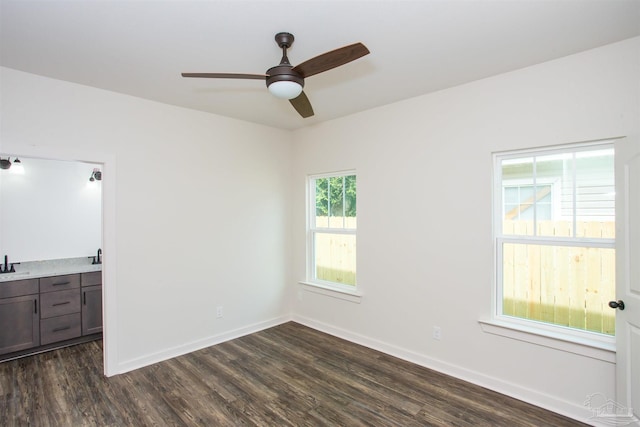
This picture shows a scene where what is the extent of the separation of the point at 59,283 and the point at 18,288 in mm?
341

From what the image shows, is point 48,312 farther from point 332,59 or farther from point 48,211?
point 332,59

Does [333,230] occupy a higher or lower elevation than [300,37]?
lower

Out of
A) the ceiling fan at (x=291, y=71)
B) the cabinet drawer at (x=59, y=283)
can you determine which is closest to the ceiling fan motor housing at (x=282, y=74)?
the ceiling fan at (x=291, y=71)

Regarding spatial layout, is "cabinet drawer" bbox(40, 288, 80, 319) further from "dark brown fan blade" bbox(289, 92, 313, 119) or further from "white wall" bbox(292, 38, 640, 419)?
"dark brown fan blade" bbox(289, 92, 313, 119)

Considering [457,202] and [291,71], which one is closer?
[291,71]

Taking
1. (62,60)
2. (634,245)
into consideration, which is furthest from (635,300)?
(62,60)

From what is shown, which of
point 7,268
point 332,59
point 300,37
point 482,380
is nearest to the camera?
point 332,59

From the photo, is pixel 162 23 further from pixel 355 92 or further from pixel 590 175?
pixel 590 175

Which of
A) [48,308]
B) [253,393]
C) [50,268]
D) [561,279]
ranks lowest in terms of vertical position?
[253,393]

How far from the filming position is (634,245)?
2.00 m

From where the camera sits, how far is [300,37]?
2.11 meters

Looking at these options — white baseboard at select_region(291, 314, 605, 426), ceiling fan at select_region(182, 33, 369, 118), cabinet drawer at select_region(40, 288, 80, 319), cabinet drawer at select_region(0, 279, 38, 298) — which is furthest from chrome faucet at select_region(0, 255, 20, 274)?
white baseboard at select_region(291, 314, 605, 426)

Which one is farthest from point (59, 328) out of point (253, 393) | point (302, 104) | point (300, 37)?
point (300, 37)

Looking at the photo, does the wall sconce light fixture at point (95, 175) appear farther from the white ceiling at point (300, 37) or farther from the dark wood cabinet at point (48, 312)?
the white ceiling at point (300, 37)
